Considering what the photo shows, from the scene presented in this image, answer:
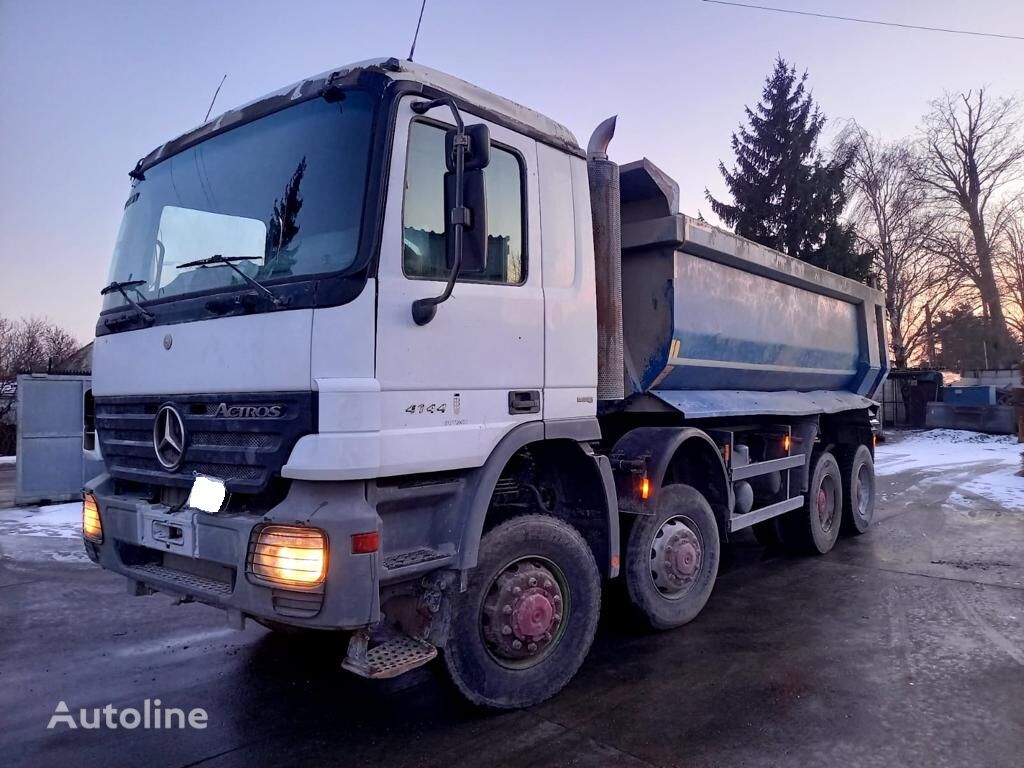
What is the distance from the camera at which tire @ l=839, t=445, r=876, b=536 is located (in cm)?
862

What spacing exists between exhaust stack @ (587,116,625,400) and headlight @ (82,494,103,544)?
2.97 metres

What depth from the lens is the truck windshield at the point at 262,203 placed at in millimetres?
3391

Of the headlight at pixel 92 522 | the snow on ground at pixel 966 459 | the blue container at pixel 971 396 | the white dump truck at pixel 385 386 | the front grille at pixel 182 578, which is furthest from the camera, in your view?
the blue container at pixel 971 396

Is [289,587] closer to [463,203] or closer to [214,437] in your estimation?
[214,437]

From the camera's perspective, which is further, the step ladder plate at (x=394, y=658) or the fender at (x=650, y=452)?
the fender at (x=650, y=452)

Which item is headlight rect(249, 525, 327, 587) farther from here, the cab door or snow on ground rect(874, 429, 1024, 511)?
snow on ground rect(874, 429, 1024, 511)

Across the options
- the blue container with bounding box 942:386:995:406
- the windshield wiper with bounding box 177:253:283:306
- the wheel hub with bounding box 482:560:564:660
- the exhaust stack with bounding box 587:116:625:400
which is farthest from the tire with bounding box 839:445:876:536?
the blue container with bounding box 942:386:995:406

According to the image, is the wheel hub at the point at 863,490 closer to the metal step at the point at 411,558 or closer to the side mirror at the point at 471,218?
the metal step at the point at 411,558

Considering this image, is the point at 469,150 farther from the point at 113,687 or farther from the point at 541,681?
the point at 113,687

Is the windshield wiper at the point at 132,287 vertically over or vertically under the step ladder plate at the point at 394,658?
over

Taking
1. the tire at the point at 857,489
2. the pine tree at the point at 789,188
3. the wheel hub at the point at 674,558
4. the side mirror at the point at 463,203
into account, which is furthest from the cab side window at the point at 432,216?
the pine tree at the point at 789,188

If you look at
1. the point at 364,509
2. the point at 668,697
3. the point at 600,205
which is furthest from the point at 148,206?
the point at 668,697

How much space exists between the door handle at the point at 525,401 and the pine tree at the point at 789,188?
27.4 meters

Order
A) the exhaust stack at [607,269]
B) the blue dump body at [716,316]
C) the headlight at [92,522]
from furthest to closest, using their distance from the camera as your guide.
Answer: the blue dump body at [716,316] < the exhaust stack at [607,269] < the headlight at [92,522]
